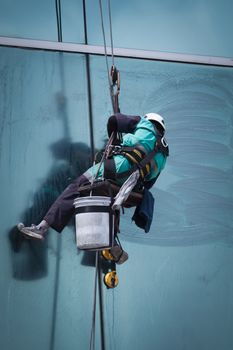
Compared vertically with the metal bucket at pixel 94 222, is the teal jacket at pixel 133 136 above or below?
above

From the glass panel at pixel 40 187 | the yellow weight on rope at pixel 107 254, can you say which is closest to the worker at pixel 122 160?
the yellow weight on rope at pixel 107 254

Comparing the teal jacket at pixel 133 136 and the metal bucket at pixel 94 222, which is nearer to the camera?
the metal bucket at pixel 94 222

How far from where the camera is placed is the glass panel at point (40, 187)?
5168 millimetres

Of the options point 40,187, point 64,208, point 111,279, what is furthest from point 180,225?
point 64,208

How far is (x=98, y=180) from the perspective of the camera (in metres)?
4.63

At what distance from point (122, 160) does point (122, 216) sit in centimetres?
98

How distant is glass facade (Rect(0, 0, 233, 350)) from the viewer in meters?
5.23

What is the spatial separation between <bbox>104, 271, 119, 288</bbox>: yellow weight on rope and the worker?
25 centimetres

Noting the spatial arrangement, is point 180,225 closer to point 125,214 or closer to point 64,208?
point 125,214

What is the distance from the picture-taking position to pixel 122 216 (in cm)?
559

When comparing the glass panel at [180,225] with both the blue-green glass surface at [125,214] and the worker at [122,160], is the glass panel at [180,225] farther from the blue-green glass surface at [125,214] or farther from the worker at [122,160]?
the worker at [122,160]

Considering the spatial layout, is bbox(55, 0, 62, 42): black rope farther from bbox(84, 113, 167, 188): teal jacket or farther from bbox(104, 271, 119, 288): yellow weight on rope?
bbox(104, 271, 119, 288): yellow weight on rope

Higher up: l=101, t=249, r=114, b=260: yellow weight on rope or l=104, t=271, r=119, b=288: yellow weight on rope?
l=101, t=249, r=114, b=260: yellow weight on rope

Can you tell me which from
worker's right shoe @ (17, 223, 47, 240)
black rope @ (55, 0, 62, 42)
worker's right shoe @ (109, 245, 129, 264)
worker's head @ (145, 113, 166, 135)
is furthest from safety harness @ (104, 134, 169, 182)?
black rope @ (55, 0, 62, 42)
